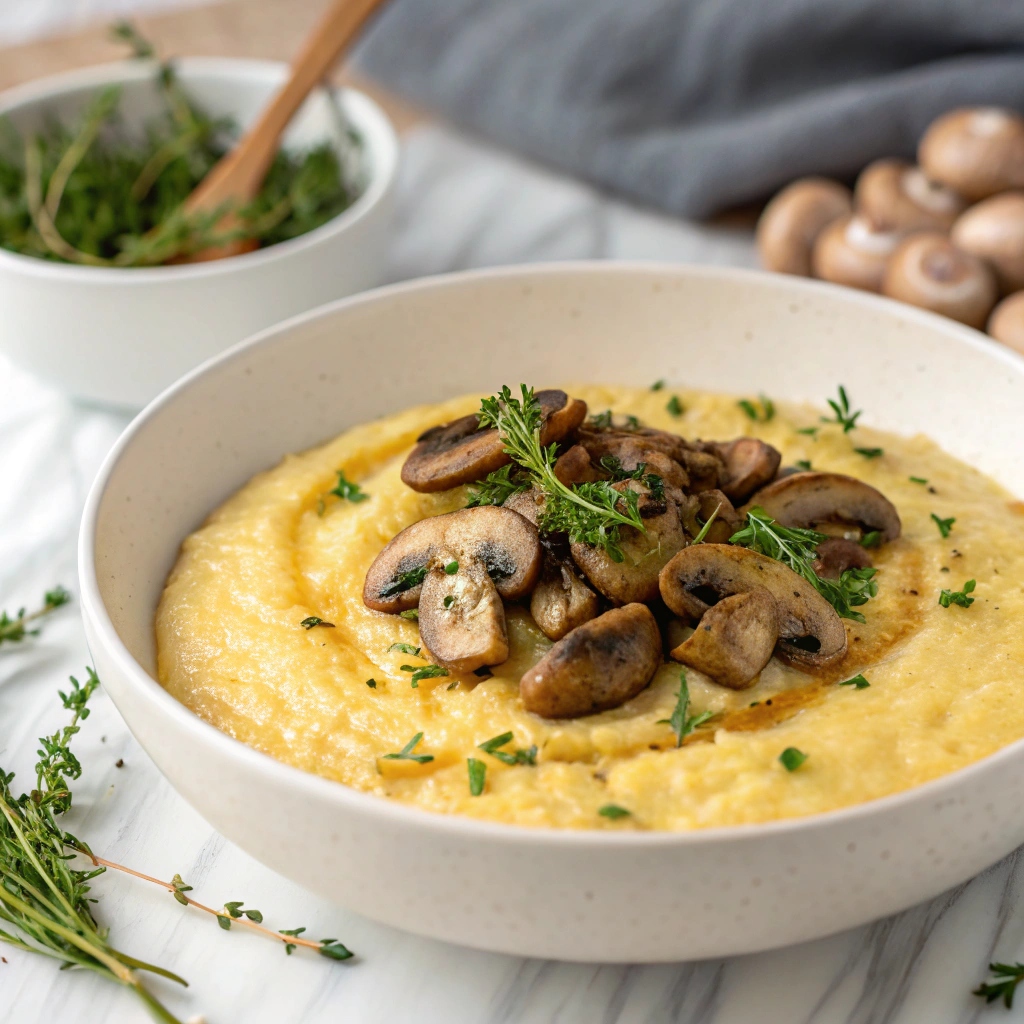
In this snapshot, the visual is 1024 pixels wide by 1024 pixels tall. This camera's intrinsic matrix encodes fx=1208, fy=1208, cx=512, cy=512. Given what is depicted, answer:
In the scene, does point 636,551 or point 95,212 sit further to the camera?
point 95,212

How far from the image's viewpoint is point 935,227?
5.90 metres

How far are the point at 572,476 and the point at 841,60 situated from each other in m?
→ 4.74

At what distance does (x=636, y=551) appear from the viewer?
3264 mm

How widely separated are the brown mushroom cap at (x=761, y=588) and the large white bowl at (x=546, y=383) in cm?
68

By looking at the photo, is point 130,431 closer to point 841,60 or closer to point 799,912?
point 799,912

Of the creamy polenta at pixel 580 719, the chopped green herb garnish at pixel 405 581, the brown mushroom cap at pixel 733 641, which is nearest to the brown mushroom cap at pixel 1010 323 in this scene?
the creamy polenta at pixel 580 719

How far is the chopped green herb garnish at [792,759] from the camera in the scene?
9.12 ft

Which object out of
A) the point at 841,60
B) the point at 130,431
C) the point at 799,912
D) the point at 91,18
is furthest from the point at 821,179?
the point at 91,18

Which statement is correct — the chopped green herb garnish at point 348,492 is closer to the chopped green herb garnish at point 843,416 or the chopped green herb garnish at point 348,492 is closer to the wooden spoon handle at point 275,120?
the chopped green herb garnish at point 843,416

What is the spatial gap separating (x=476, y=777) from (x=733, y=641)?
0.76 m

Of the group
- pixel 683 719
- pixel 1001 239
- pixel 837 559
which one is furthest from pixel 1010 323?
pixel 683 719

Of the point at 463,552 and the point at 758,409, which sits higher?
the point at 463,552

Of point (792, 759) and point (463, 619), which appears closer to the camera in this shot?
point (792, 759)

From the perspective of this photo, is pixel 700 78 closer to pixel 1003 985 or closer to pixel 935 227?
pixel 935 227
